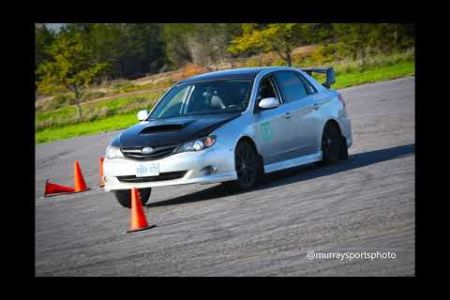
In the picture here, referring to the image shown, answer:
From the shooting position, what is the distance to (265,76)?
13.4 meters

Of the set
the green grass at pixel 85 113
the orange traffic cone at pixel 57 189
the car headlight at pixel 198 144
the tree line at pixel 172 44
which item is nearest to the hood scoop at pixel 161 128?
the car headlight at pixel 198 144

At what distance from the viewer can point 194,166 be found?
11.8 metres

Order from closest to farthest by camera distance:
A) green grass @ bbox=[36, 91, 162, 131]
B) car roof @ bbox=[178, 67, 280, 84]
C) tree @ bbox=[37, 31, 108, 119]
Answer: car roof @ bbox=[178, 67, 280, 84], tree @ bbox=[37, 31, 108, 119], green grass @ bbox=[36, 91, 162, 131]

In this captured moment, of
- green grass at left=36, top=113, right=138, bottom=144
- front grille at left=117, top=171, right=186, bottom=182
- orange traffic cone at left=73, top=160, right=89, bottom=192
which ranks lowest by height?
green grass at left=36, top=113, right=138, bottom=144

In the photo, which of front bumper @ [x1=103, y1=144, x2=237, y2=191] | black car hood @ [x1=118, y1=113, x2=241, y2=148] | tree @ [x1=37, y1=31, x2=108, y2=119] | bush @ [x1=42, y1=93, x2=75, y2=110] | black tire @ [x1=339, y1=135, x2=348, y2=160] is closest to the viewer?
front bumper @ [x1=103, y1=144, x2=237, y2=191]

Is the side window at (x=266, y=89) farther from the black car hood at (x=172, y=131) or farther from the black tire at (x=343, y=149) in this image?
the black tire at (x=343, y=149)

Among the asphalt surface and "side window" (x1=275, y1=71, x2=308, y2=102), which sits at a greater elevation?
"side window" (x1=275, y1=71, x2=308, y2=102)

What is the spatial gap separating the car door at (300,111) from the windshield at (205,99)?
749mm

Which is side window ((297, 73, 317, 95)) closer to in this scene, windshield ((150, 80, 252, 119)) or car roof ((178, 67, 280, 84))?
car roof ((178, 67, 280, 84))

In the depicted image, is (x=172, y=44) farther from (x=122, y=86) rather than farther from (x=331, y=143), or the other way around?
(x=331, y=143)

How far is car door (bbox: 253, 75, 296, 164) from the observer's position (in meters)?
12.6

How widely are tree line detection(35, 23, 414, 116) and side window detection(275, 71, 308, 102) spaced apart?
81 cm

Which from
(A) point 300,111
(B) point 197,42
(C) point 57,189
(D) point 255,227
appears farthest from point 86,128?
(D) point 255,227

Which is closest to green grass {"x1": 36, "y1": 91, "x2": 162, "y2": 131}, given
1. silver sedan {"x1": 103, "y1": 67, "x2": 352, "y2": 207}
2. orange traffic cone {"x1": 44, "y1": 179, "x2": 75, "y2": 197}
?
orange traffic cone {"x1": 44, "y1": 179, "x2": 75, "y2": 197}
